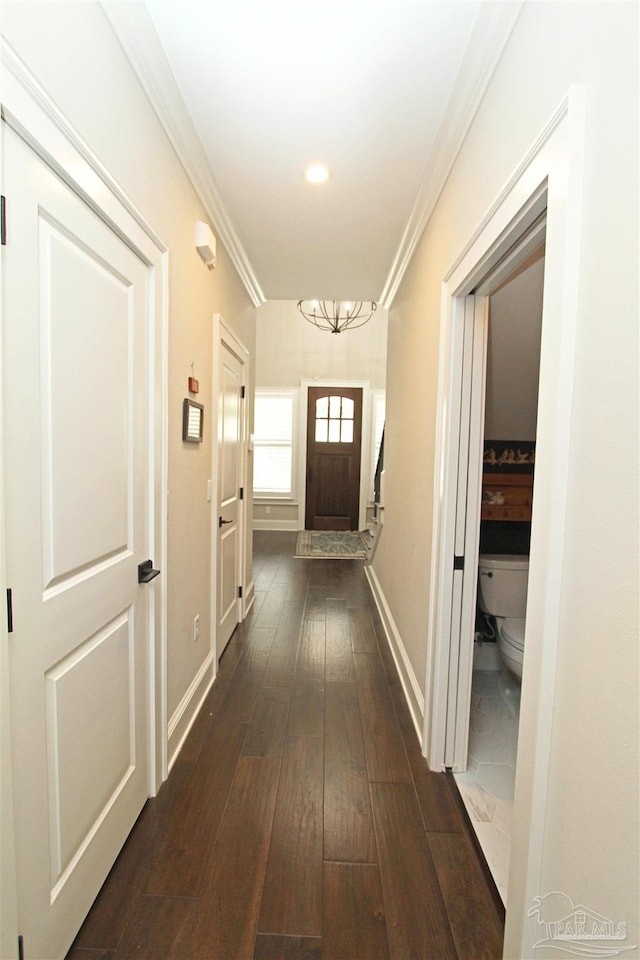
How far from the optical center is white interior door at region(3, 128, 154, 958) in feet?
3.01

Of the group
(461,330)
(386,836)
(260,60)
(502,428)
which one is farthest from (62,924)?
(502,428)

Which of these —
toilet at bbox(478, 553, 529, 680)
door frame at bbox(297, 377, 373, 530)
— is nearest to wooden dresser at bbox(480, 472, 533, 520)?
toilet at bbox(478, 553, 529, 680)

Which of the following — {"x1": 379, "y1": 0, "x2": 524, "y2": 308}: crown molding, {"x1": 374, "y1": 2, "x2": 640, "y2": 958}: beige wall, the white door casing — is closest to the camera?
{"x1": 374, "y1": 2, "x2": 640, "y2": 958}: beige wall

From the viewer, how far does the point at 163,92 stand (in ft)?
4.82

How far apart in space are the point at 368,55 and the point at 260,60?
1.17 ft

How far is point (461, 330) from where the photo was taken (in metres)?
1.75

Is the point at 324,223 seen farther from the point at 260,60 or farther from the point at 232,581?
the point at 232,581

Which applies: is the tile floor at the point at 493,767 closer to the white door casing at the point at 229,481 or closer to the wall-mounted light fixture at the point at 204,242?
the white door casing at the point at 229,481

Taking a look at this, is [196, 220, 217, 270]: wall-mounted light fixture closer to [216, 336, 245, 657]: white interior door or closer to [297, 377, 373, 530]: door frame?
[216, 336, 245, 657]: white interior door

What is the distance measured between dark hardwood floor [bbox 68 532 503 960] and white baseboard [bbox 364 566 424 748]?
0.21 ft

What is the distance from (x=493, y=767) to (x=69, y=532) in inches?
79.5

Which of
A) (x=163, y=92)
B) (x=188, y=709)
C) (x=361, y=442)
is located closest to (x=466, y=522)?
(x=188, y=709)

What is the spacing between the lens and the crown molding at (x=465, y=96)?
116 cm

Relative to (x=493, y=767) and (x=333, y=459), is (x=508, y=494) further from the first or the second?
(x=333, y=459)
